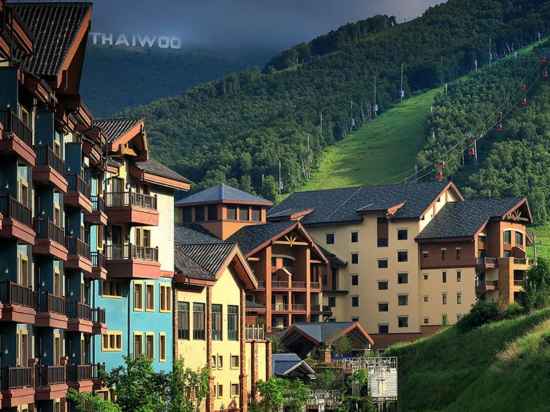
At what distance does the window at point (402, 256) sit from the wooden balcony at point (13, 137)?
99889mm

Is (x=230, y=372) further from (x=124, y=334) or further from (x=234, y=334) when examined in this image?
(x=124, y=334)

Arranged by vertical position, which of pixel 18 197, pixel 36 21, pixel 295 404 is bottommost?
pixel 295 404

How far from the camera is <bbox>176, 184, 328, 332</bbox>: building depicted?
141250 millimetres

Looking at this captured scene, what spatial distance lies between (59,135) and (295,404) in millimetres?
39129

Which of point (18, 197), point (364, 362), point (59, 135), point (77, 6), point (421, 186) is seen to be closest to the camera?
point (18, 197)

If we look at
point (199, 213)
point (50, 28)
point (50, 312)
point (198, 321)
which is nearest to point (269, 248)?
point (199, 213)

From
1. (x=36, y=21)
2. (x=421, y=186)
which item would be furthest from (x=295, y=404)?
(x=421, y=186)

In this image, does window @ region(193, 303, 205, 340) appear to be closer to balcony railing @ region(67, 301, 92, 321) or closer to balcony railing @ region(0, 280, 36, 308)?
balcony railing @ region(67, 301, 92, 321)

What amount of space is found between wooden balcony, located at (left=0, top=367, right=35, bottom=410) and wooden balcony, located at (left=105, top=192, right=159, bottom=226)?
23.7 meters

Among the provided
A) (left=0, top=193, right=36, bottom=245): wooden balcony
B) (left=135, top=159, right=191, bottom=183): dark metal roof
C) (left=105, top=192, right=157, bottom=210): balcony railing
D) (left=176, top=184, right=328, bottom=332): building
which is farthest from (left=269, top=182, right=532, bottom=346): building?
(left=0, top=193, right=36, bottom=245): wooden balcony

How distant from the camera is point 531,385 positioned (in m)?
90.0

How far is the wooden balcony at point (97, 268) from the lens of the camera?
72.9 meters

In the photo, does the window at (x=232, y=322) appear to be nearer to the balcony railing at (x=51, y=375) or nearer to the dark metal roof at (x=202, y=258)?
the dark metal roof at (x=202, y=258)

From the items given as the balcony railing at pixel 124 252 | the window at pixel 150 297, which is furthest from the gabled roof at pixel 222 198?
the balcony railing at pixel 124 252
